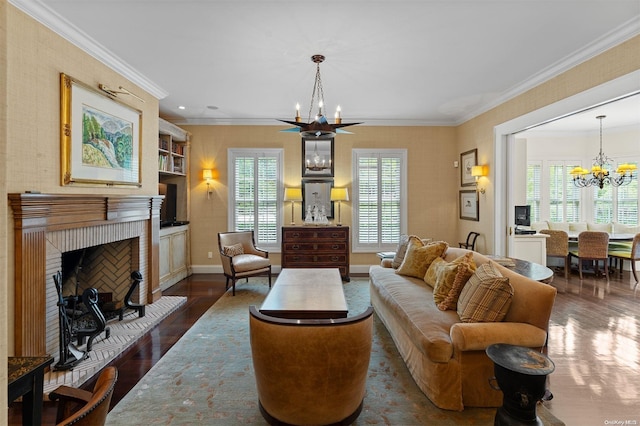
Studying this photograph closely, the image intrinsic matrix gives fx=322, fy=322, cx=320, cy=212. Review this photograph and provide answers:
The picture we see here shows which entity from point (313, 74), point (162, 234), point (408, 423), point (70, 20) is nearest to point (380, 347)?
point (408, 423)

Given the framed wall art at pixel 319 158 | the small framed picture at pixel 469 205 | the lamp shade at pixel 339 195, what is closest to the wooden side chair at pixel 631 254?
the small framed picture at pixel 469 205

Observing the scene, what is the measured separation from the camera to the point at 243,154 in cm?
642

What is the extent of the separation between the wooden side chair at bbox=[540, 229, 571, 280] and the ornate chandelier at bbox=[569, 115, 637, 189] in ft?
5.55

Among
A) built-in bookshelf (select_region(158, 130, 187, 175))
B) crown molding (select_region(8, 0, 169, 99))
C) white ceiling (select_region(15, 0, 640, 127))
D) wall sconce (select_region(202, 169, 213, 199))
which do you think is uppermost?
white ceiling (select_region(15, 0, 640, 127))

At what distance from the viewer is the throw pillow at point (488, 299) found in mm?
2359

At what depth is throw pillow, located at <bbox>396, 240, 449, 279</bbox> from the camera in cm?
383

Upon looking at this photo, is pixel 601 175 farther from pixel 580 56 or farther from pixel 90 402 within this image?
pixel 90 402

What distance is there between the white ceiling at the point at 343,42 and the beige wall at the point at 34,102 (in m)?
0.16

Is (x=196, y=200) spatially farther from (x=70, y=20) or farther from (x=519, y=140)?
(x=519, y=140)

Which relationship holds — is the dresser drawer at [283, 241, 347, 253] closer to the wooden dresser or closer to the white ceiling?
the wooden dresser

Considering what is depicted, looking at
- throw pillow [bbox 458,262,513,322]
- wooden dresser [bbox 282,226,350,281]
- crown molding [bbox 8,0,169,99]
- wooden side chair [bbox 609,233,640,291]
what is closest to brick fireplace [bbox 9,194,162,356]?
crown molding [bbox 8,0,169,99]

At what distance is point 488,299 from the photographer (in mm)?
2379

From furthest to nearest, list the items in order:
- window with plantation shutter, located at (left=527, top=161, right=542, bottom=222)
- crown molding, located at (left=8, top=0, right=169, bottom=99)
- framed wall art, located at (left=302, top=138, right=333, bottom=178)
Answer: window with plantation shutter, located at (left=527, top=161, right=542, bottom=222) < framed wall art, located at (left=302, top=138, right=333, bottom=178) < crown molding, located at (left=8, top=0, right=169, bottom=99)

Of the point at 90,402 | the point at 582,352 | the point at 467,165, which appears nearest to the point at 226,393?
the point at 90,402
